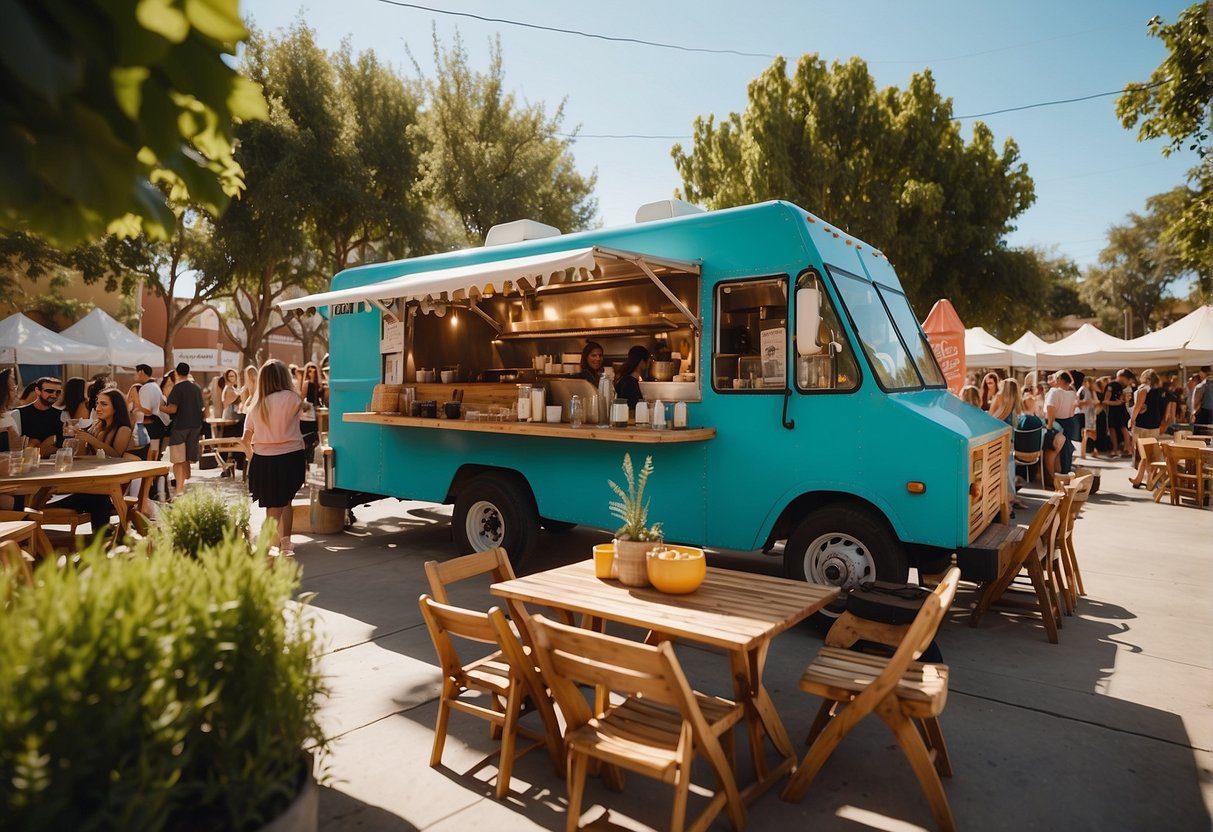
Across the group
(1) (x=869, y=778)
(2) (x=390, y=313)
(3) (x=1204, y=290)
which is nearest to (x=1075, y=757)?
(1) (x=869, y=778)

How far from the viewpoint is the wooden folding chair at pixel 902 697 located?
2.83 m

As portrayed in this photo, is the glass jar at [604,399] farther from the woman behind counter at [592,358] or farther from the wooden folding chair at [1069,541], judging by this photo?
the wooden folding chair at [1069,541]

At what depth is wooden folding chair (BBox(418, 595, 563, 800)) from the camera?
303cm

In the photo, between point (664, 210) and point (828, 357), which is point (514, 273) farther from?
point (828, 357)

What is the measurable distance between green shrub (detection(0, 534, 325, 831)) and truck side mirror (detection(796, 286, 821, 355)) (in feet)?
13.2

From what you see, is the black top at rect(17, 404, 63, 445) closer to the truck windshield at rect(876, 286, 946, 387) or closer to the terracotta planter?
the terracotta planter

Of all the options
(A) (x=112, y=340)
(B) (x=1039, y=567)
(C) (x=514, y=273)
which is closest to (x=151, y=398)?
(C) (x=514, y=273)

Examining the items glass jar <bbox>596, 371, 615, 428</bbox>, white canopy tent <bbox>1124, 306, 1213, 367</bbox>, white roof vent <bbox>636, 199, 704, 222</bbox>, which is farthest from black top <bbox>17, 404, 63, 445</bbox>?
white canopy tent <bbox>1124, 306, 1213, 367</bbox>

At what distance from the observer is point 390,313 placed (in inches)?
300

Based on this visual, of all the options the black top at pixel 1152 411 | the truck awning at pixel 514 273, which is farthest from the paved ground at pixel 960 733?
the black top at pixel 1152 411

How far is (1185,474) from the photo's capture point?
10859 millimetres

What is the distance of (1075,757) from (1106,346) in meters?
19.2

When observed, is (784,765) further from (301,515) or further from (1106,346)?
(1106,346)

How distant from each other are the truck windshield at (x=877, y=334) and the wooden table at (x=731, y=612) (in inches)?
87.5
